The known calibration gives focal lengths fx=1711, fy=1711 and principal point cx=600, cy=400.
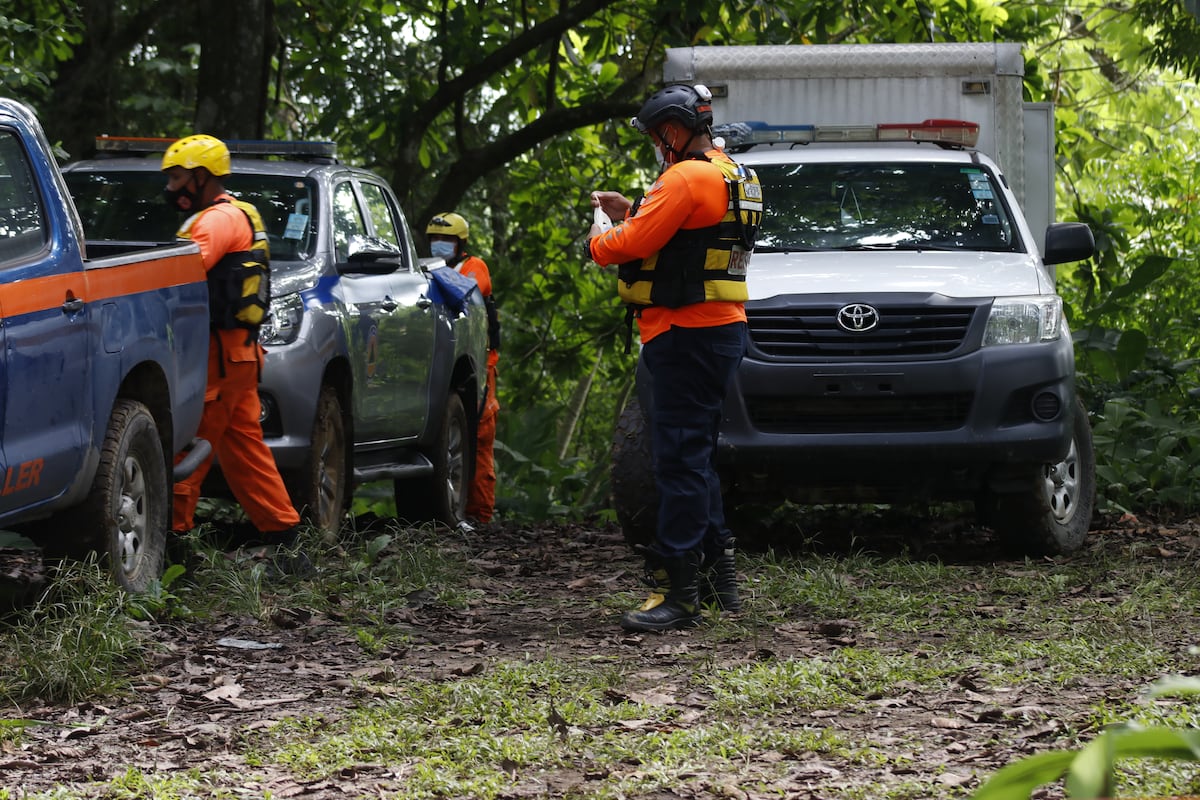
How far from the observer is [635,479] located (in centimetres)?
761

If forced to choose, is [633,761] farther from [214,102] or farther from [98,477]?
[214,102]

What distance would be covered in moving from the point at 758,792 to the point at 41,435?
262cm

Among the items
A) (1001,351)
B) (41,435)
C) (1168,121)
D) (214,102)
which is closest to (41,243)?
(41,435)

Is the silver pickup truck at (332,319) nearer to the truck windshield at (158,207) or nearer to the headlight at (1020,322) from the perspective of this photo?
the truck windshield at (158,207)

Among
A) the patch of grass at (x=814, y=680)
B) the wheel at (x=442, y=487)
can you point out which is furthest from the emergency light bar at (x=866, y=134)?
the patch of grass at (x=814, y=680)

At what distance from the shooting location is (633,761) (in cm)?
428

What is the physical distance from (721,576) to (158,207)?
140 inches

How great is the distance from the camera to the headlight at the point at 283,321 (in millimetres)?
7828

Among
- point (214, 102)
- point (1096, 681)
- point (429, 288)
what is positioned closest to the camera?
point (1096, 681)

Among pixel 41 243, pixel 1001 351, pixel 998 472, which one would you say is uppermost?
pixel 41 243

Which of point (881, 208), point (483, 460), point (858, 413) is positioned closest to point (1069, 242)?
point (881, 208)

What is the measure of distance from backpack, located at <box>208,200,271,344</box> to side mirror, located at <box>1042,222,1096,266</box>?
12.1 feet

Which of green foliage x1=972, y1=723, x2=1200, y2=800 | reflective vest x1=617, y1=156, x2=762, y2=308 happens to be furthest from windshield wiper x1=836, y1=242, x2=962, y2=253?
green foliage x1=972, y1=723, x2=1200, y2=800

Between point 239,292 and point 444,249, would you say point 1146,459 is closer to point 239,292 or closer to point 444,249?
point 444,249
